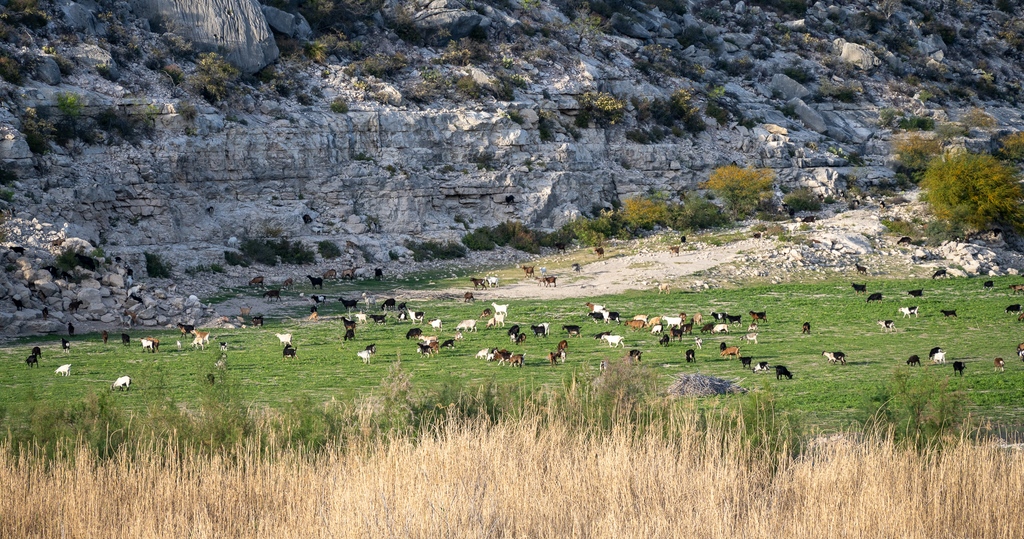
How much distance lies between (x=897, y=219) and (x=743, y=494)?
123 feet

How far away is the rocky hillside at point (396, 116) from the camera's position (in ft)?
126

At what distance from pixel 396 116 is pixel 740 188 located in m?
18.5

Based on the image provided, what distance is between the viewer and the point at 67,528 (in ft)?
34.5

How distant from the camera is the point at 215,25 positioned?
153ft

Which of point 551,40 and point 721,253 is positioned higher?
point 551,40

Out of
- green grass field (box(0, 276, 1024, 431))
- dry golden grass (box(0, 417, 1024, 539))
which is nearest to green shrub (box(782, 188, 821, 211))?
green grass field (box(0, 276, 1024, 431))

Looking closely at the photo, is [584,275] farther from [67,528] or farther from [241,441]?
[67,528]

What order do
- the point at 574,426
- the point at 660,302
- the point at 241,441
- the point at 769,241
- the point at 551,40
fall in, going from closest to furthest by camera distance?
the point at 241,441 → the point at 574,426 → the point at 660,302 → the point at 769,241 → the point at 551,40

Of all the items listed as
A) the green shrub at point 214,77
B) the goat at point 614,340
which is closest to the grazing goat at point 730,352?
the goat at point 614,340

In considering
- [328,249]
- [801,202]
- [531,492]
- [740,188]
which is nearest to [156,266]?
[328,249]

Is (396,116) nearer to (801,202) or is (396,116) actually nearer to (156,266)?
(156,266)

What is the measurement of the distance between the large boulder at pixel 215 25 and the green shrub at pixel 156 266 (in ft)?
50.5

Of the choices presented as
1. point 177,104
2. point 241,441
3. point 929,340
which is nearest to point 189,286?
point 177,104

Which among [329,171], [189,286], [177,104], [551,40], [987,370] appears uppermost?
[551,40]
